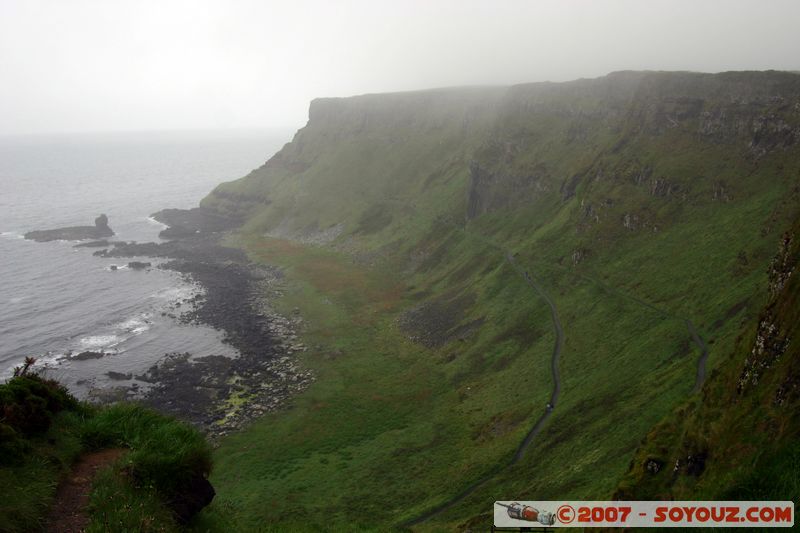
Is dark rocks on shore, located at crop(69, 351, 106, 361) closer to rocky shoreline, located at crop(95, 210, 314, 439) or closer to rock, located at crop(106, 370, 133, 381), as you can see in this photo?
rock, located at crop(106, 370, 133, 381)

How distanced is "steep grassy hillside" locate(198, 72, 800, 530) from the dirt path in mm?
9383

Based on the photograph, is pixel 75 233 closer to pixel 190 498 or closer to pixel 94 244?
pixel 94 244

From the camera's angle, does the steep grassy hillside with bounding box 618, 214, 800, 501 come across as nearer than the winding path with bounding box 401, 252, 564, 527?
Yes

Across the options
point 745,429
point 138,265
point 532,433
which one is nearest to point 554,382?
point 532,433

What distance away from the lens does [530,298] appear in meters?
86.2

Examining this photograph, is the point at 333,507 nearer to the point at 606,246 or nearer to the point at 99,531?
the point at 99,531

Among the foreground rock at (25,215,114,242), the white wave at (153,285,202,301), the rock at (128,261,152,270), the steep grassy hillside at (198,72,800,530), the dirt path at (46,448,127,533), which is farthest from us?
the foreground rock at (25,215,114,242)

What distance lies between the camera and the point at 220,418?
2648 inches

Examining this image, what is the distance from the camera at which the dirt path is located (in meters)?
15.0

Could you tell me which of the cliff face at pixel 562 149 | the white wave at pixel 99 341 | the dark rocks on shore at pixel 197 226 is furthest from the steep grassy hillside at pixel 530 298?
the dark rocks on shore at pixel 197 226

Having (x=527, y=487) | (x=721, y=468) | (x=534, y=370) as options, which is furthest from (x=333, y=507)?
(x=721, y=468)

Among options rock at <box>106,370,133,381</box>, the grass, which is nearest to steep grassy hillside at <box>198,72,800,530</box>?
the grass

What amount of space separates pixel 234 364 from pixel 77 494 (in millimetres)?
69231

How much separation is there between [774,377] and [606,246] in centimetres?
6912
